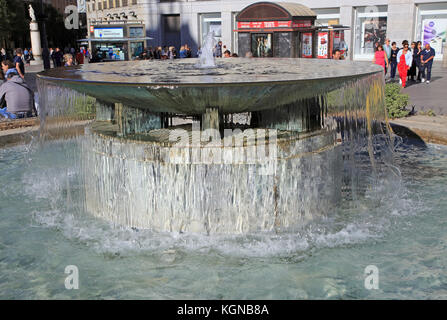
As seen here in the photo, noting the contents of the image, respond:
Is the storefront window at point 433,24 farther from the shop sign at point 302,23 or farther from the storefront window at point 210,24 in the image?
the storefront window at point 210,24

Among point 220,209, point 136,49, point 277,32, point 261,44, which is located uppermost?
point 277,32

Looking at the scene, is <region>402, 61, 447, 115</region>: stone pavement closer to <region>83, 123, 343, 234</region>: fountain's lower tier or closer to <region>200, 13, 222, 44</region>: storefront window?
<region>83, 123, 343, 234</region>: fountain's lower tier

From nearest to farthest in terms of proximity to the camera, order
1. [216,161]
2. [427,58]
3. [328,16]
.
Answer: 1. [216,161]
2. [427,58]
3. [328,16]

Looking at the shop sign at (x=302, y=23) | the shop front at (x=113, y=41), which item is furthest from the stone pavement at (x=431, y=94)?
the shop front at (x=113, y=41)

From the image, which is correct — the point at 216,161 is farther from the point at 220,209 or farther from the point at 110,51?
the point at 110,51

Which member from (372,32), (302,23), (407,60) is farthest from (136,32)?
(407,60)

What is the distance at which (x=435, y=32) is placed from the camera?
24.4m

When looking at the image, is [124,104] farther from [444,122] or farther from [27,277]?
[444,122]

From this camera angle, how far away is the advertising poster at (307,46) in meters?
15.9

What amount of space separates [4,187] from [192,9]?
2757 cm

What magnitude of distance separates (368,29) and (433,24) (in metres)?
3.18

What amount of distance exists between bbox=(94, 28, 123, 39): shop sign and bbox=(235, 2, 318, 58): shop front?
29.3ft

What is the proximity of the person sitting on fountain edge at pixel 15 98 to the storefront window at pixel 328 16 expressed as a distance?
20494mm
